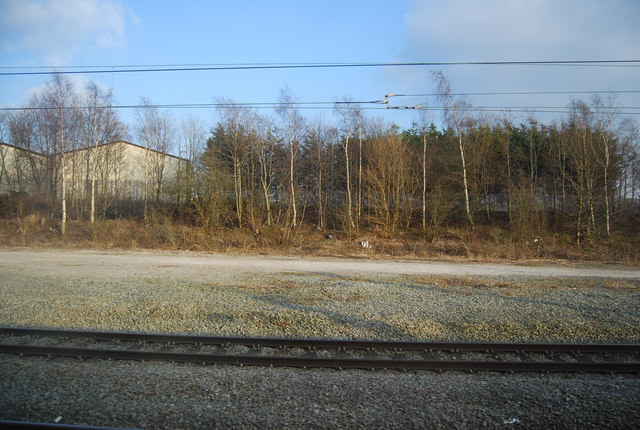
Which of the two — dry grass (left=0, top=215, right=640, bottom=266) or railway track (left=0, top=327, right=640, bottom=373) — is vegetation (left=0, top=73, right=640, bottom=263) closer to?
dry grass (left=0, top=215, right=640, bottom=266)

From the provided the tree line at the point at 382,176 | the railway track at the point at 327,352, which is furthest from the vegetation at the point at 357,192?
the railway track at the point at 327,352

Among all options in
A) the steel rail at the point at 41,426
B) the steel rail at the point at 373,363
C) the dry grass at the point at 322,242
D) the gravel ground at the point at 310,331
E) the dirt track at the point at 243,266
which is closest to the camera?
the steel rail at the point at 41,426

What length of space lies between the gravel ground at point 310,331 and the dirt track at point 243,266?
278 mm

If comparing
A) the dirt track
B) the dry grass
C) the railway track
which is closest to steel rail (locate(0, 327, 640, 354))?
the railway track

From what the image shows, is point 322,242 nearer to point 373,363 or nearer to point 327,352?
point 327,352

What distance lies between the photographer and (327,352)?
6.76 metres

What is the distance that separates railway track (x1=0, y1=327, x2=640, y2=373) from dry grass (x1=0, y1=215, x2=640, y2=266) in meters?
14.0

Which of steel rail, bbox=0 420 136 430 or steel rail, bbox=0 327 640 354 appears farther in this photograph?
steel rail, bbox=0 327 640 354

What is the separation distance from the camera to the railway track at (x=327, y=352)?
614 cm

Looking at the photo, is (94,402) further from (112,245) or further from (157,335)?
(112,245)

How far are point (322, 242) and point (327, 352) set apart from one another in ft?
63.6

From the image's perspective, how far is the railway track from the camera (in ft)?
20.2

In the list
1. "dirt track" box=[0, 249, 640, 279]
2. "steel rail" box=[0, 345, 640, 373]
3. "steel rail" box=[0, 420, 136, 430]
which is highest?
"dirt track" box=[0, 249, 640, 279]

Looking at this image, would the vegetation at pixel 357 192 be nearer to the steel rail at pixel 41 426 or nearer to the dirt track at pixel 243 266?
the dirt track at pixel 243 266
